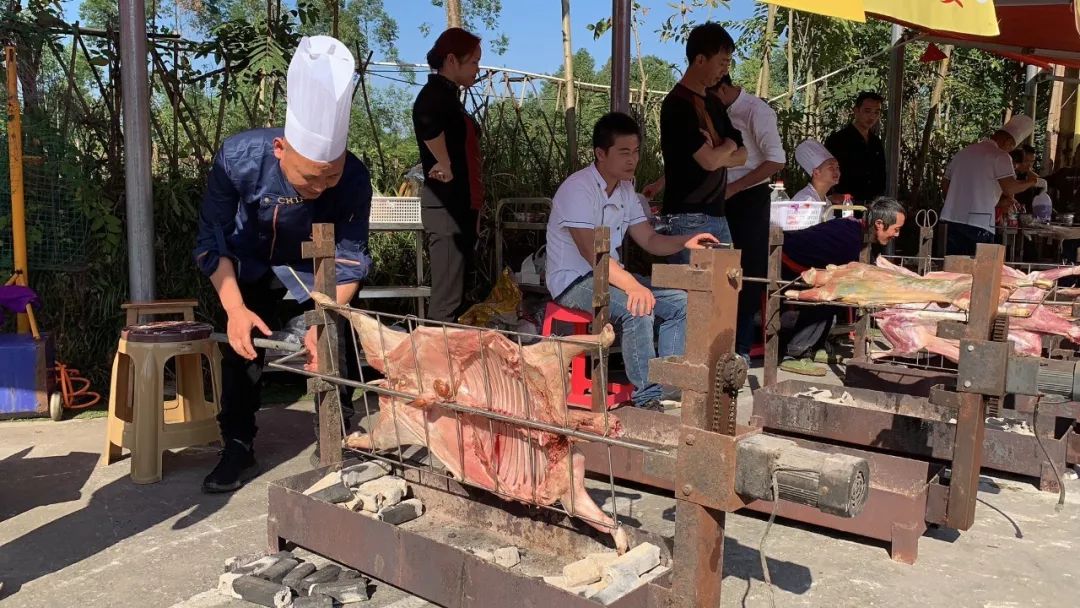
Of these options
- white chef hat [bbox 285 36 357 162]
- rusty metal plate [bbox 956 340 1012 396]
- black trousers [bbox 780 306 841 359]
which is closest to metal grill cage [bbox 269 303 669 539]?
white chef hat [bbox 285 36 357 162]

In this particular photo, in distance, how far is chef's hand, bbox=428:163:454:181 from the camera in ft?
18.0

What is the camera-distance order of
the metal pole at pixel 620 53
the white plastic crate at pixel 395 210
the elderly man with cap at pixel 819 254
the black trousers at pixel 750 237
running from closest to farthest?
1. the white plastic crate at pixel 395 210
2. the elderly man with cap at pixel 819 254
3. the black trousers at pixel 750 237
4. the metal pole at pixel 620 53

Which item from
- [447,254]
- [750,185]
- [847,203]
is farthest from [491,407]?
[847,203]

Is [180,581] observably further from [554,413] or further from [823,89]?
[823,89]

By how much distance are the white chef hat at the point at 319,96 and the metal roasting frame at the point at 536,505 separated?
1.35ft

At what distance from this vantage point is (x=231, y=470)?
4.14m

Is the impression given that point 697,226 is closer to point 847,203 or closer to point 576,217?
point 576,217

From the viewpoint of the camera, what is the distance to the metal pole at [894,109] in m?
8.88

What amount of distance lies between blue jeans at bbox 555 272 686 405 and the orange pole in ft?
10.8

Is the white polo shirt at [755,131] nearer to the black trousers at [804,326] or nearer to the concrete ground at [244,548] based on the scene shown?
the black trousers at [804,326]

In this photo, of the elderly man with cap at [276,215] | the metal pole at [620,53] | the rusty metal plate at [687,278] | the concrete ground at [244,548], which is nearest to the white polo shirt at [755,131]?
the metal pole at [620,53]

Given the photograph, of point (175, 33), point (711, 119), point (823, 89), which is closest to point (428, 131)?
point (711, 119)

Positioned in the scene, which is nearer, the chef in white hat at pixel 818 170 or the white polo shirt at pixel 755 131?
the white polo shirt at pixel 755 131

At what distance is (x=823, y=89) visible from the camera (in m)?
15.1
